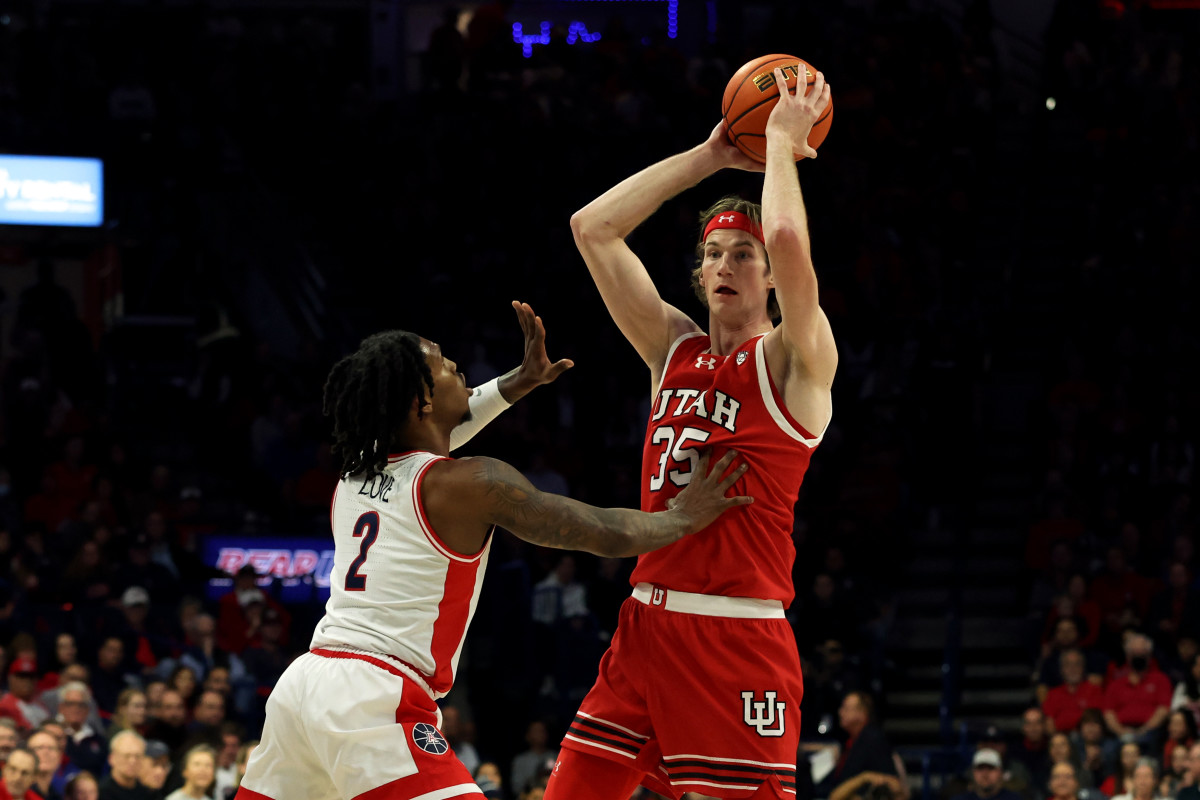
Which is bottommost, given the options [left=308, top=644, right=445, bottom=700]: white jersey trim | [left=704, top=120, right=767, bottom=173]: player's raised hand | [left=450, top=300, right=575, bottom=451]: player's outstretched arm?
[left=308, top=644, right=445, bottom=700]: white jersey trim

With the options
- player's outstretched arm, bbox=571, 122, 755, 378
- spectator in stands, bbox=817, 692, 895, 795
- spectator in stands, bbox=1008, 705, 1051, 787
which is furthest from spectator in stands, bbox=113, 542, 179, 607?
player's outstretched arm, bbox=571, 122, 755, 378

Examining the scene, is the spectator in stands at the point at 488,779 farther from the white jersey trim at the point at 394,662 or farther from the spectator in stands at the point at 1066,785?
the white jersey trim at the point at 394,662

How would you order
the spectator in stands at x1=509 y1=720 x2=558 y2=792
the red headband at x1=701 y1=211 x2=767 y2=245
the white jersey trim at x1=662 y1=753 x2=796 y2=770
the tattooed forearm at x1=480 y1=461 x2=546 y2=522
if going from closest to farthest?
the tattooed forearm at x1=480 y1=461 x2=546 y2=522, the white jersey trim at x1=662 y1=753 x2=796 y2=770, the red headband at x1=701 y1=211 x2=767 y2=245, the spectator in stands at x1=509 y1=720 x2=558 y2=792

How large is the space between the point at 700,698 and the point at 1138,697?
27.2 feet

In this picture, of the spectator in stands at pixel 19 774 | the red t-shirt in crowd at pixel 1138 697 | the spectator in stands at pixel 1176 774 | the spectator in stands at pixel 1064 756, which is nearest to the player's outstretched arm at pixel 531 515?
the spectator in stands at pixel 19 774

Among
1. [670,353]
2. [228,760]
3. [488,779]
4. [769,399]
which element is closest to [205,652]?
[228,760]

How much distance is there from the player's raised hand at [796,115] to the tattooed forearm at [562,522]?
1284mm

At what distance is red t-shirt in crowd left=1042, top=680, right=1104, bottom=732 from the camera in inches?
471

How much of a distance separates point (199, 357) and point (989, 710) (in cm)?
847

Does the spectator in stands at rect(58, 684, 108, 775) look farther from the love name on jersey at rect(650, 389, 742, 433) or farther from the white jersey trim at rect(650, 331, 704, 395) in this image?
the love name on jersey at rect(650, 389, 742, 433)

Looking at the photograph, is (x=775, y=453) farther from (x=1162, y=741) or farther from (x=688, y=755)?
(x=1162, y=741)

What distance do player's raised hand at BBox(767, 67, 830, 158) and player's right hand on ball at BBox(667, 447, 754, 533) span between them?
1.02 meters

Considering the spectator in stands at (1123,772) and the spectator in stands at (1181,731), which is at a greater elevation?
the spectator in stands at (1181,731)

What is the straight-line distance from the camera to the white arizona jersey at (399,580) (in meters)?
4.52
